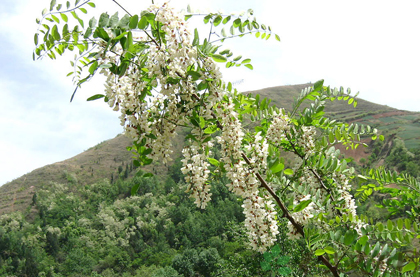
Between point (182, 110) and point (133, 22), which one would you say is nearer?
point (133, 22)

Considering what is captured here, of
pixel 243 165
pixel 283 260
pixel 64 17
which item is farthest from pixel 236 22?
pixel 283 260

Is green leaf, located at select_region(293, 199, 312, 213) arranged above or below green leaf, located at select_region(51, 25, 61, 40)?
below

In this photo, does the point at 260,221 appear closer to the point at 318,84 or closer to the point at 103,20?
the point at 318,84

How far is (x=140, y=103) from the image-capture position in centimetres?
127

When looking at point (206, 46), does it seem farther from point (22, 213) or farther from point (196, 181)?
point (22, 213)

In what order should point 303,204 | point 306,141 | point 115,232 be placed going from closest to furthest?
1. point 303,204
2. point 306,141
3. point 115,232

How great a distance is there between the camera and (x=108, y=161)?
65.8 metres

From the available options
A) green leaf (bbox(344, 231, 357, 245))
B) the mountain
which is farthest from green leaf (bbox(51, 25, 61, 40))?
the mountain

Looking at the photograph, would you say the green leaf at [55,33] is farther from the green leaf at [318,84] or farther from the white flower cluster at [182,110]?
the green leaf at [318,84]

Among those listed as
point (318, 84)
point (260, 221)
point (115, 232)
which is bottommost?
point (115, 232)

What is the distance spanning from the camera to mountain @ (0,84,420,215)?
51913 millimetres

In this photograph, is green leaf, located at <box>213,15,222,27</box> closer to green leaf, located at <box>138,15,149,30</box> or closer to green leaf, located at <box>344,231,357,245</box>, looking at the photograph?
green leaf, located at <box>138,15,149,30</box>

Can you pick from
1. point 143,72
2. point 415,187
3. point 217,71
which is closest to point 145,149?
point 143,72

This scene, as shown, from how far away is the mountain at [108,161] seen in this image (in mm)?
51913
